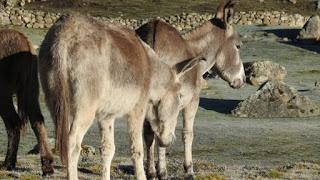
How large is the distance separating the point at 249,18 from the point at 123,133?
1910 inches

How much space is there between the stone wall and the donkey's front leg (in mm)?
54323

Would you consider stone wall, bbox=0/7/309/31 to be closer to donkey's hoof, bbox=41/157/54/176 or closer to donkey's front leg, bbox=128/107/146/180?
donkey's hoof, bbox=41/157/54/176

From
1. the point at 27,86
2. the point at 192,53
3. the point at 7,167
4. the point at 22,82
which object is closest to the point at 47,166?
the point at 7,167

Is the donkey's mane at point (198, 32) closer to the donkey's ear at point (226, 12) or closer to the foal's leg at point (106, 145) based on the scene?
the donkey's ear at point (226, 12)

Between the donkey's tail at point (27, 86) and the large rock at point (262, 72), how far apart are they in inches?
1159

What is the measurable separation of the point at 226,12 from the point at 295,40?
45.8 meters

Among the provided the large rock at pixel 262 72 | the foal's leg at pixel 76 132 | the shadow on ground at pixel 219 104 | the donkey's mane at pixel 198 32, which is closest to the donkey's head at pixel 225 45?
the donkey's mane at pixel 198 32

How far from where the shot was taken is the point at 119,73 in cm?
1319

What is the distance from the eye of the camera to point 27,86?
17359 millimetres

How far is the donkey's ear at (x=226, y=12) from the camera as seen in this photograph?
1953 centimetres

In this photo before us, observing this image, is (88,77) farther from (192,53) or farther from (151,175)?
(192,53)

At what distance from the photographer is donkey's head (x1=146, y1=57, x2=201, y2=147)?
15.7 meters

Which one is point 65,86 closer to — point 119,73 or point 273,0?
point 119,73

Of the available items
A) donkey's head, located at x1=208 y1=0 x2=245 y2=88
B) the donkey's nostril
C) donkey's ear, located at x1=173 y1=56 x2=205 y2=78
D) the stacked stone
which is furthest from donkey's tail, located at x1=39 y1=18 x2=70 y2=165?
the stacked stone
